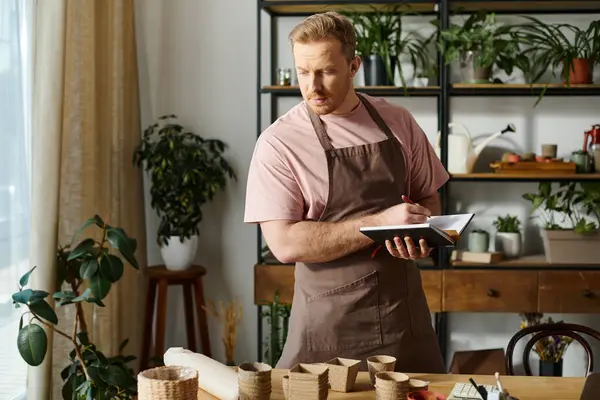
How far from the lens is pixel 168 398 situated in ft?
5.67

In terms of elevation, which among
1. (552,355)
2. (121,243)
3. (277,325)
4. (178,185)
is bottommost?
(552,355)

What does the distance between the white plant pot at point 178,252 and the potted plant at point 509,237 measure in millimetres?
1655

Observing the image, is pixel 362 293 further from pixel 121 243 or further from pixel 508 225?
pixel 508 225

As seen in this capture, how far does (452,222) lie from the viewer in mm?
2324

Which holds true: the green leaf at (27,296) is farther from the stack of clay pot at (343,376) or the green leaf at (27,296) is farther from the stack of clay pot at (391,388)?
the stack of clay pot at (391,388)

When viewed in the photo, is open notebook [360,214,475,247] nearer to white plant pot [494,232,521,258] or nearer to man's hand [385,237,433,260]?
man's hand [385,237,433,260]

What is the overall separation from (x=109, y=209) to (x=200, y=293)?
2.40 feet

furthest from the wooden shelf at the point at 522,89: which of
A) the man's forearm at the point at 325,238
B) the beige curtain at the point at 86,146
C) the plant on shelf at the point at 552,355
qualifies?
the man's forearm at the point at 325,238

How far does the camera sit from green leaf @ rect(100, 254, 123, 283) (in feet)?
10.7

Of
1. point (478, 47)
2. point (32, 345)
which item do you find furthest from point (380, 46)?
point (32, 345)

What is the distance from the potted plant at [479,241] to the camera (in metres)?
4.46

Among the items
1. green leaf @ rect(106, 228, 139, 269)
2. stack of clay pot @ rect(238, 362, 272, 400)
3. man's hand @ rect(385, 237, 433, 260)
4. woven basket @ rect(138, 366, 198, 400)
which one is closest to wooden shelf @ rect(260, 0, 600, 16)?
green leaf @ rect(106, 228, 139, 269)

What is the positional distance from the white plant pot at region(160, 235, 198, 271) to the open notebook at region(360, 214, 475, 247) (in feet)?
7.39

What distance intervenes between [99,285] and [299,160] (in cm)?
114
